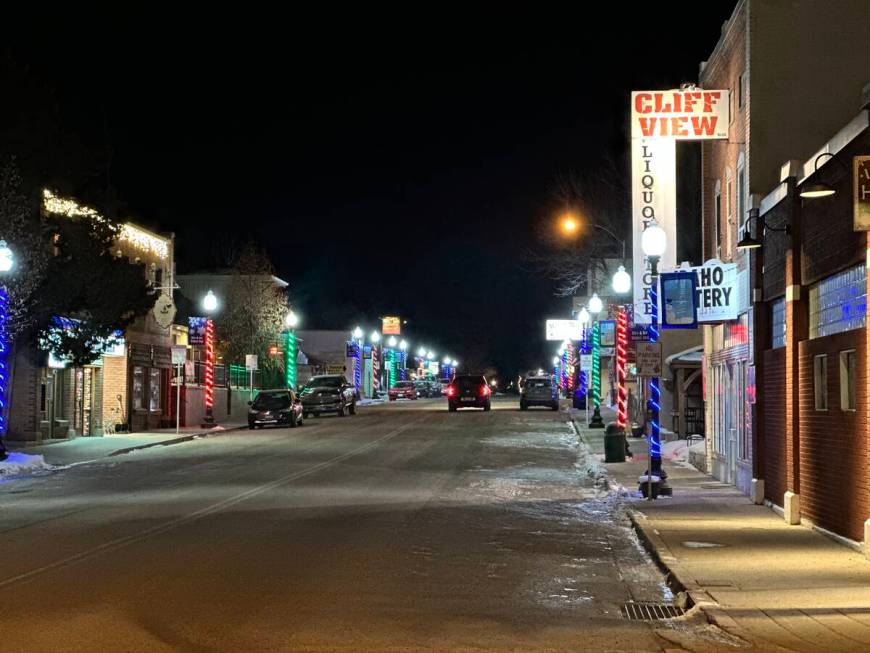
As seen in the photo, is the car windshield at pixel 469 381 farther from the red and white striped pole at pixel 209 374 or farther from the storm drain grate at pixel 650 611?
the storm drain grate at pixel 650 611

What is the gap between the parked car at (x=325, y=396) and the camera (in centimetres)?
5431

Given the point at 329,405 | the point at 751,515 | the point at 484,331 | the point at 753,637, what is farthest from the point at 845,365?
the point at 484,331

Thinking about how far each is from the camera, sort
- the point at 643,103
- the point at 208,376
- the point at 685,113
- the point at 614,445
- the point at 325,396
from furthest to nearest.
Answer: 1. the point at 325,396
2. the point at 208,376
3. the point at 614,445
4. the point at 643,103
5. the point at 685,113

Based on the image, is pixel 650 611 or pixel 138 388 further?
pixel 138 388

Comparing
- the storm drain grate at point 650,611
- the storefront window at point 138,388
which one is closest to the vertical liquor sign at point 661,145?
the storm drain grate at point 650,611

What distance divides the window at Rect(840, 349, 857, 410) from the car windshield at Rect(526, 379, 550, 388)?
48.4m

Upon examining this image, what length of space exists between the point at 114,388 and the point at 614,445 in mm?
21404

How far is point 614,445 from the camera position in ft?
92.0

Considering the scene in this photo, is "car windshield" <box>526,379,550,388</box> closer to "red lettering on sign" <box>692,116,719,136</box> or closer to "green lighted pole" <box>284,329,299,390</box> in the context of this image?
"green lighted pole" <box>284,329,299,390</box>

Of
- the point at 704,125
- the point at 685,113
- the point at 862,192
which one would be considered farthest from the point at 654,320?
the point at 862,192

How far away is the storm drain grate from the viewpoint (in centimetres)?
1021

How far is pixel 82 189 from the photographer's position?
35594 mm

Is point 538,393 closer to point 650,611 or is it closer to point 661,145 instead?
point 661,145

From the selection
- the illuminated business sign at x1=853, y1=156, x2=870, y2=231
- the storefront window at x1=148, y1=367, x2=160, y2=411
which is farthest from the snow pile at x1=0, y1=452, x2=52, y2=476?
the illuminated business sign at x1=853, y1=156, x2=870, y2=231
